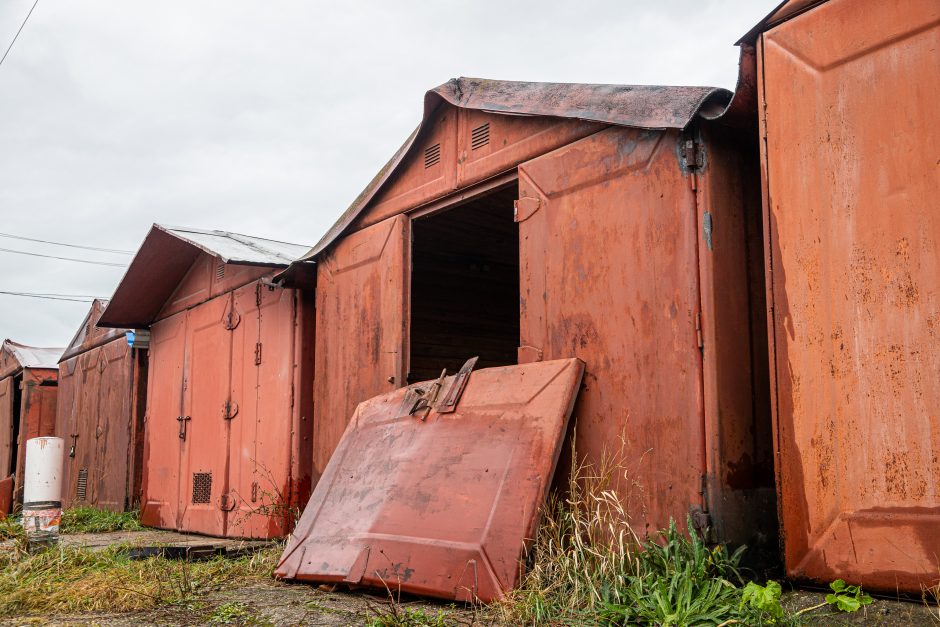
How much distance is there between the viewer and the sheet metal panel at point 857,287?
3227 mm

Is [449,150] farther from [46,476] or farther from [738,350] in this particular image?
[46,476]

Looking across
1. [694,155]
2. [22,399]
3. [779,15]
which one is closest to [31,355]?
[22,399]

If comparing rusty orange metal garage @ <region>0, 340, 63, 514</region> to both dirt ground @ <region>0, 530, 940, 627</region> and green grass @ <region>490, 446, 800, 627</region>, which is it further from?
green grass @ <region>490, 446, 800, 627</region>

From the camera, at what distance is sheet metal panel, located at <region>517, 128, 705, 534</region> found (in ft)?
13.5

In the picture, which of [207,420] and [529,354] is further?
[207,420]

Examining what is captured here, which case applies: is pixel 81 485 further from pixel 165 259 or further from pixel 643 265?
pixel 643 265

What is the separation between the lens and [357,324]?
6664 millimetres

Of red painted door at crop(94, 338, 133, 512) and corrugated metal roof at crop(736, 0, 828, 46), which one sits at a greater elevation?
corrugated metal roof at crop(736, 0, 828, 46)

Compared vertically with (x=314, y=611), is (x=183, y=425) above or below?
above

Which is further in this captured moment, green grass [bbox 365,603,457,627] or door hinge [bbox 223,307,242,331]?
door hinge [bbox 223,307,242,331]

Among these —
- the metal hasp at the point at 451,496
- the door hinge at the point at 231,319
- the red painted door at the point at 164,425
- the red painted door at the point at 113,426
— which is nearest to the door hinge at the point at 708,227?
the metal hasp at the point at 451,496

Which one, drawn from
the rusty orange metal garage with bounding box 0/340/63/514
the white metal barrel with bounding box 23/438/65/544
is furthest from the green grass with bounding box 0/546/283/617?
the rusty orange metal garage with bounding box 0/340/63/514

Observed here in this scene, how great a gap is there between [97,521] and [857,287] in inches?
361

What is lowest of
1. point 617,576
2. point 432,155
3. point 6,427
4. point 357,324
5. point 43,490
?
point 617,576
